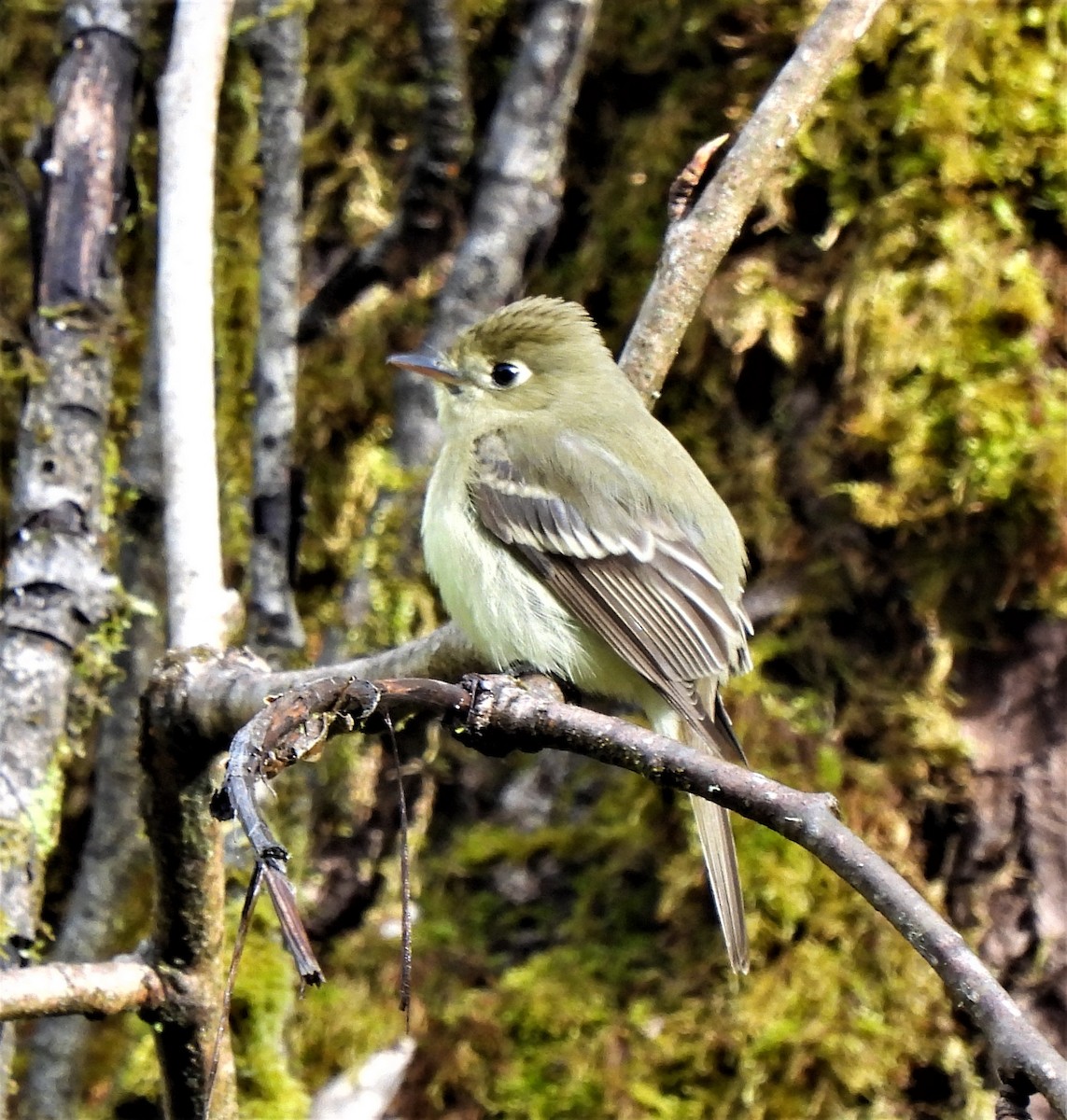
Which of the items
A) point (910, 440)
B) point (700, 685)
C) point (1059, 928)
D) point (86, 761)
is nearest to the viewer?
point (700, 685)

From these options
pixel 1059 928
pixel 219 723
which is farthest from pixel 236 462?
pixel 1059 928

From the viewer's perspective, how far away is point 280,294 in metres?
3.06

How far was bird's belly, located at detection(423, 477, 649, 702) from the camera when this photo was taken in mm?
2697

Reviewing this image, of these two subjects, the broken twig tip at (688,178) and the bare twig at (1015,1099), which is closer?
the bare twig at (1015,1099)

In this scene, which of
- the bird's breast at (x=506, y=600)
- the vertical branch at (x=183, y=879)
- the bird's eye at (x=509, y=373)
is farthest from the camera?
the bird's eye at (x=509, y=373)

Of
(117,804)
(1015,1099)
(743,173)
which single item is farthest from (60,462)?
(1015,1099)

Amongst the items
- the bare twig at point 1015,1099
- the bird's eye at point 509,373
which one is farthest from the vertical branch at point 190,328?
the bare twig at point 1015,1099

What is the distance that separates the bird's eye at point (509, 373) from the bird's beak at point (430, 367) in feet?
0.29

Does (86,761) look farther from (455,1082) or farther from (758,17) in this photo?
(758,17)

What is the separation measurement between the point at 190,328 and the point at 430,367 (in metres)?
0.64

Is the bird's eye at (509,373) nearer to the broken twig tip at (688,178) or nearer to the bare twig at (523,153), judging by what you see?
the bare twig at (523,153)

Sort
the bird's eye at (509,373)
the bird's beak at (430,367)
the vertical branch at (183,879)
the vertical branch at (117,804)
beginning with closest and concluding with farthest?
the vertical branch at (183,879), the vertical branch at (117,804), the bird's beak at (430,367), the bird's eye at (509,373)

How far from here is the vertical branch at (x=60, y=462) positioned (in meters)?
2.54

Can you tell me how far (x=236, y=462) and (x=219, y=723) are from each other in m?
1.89
